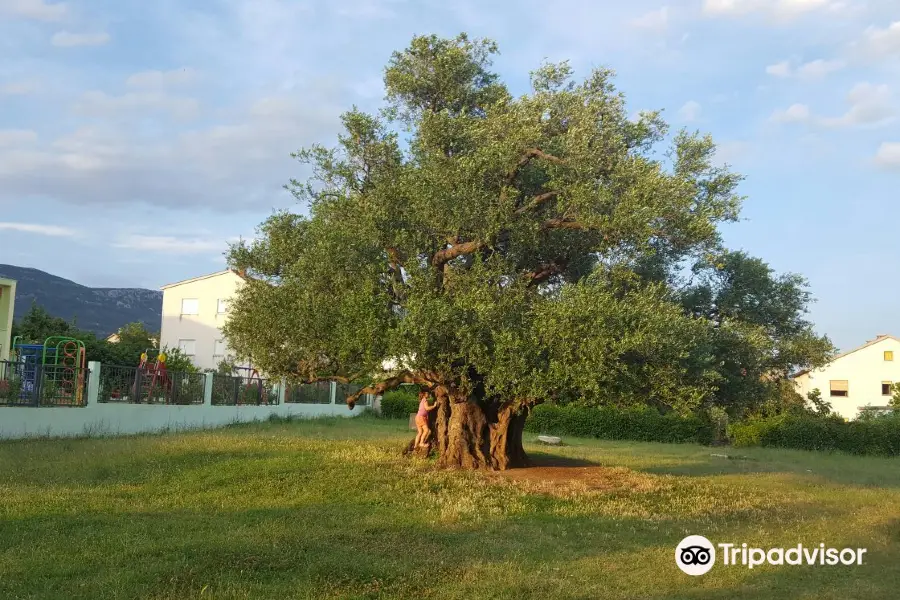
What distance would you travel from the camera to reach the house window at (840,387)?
58625 mm

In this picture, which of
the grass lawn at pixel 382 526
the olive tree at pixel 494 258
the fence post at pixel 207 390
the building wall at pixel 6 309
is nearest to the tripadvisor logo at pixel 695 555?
the grass lawn at pixel 382 526

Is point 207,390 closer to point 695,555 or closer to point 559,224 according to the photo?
point 559,224

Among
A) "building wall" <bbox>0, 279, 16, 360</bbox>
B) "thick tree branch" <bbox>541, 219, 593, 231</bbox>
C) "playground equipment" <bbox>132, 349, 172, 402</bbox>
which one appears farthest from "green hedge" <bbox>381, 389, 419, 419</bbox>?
"thick tree branch" <bbox>541, 219, 593, 231</bbox>

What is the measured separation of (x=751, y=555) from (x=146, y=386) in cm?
2146

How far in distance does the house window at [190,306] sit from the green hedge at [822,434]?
41335 mm

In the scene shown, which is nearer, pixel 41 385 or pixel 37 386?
pixel 37 386

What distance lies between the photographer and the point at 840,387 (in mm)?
58812

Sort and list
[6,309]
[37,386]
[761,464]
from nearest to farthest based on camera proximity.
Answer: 1. [37,386]
2. [761,464]
3. [6,309]

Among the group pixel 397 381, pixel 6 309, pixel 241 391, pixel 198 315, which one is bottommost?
pixel 241 391

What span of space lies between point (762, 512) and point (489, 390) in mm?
5285

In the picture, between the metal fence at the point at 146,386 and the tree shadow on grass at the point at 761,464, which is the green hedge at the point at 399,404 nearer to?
the tree shadow on grass at the point at 761,464

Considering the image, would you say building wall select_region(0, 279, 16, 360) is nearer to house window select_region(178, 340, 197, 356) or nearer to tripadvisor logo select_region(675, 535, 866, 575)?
house window select_region(178, 340, 197, 356)

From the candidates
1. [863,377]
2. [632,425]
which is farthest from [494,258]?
[863,377]

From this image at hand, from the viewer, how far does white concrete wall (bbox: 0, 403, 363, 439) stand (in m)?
20.7
